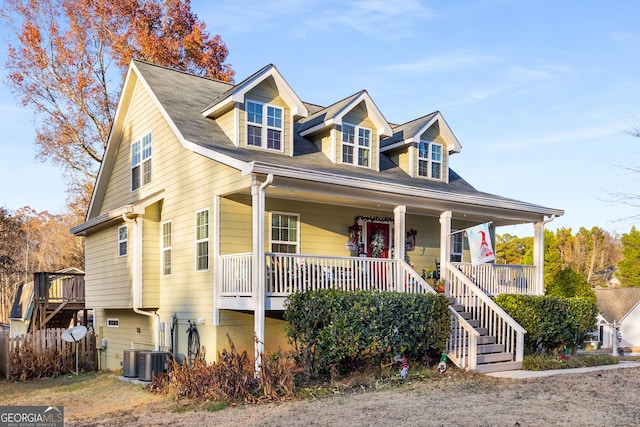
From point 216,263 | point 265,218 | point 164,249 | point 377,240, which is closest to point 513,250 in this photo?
point 377,240

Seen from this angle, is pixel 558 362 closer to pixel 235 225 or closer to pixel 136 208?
pixel 235 225

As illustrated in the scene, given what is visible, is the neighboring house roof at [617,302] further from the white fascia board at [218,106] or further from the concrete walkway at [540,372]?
the white fascia board at [218,106]

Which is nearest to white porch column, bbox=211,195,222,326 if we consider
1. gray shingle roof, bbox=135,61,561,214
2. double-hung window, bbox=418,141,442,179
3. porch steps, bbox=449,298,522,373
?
gray shingle roof, bbox=135,61,561,214

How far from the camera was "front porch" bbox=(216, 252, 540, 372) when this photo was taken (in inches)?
463

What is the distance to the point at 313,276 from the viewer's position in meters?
11.9

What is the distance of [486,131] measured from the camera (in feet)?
64.0

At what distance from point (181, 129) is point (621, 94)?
11727mm

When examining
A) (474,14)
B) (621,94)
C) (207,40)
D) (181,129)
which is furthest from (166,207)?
(207,40)

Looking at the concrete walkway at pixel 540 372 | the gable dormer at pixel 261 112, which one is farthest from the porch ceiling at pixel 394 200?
the concrete walkway at pixel 540 372

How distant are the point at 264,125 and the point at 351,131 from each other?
8.66 feet

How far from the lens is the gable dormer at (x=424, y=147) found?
17.0 meters

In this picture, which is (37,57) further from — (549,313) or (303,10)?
(549,313)

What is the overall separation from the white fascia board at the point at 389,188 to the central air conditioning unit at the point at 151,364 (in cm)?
492

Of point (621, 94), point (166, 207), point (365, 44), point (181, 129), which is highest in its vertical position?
point (365, 44)
